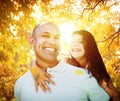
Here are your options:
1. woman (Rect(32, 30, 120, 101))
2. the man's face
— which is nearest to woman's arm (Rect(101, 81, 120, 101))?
woman (Rect(32, 30, 120, 101))

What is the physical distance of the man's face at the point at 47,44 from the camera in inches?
118

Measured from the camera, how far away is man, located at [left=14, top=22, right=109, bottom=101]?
9.23 feet

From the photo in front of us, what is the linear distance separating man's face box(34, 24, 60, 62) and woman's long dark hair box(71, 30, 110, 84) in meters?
0.38

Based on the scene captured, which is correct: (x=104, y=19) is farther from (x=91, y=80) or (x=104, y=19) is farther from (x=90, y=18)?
(x=91, y=80)

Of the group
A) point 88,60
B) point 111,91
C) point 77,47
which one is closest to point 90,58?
point 88,60

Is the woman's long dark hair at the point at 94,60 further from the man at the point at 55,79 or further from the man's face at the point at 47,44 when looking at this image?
the man's face at the point at 47,44

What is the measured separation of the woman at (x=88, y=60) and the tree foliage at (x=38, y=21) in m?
0.92

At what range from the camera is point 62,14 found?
8.71 metres

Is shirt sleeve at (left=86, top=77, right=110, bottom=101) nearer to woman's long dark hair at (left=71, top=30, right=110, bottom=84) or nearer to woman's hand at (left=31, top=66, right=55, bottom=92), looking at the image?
woman's long dark hair at (left=71, top=30, right=110, bottom=84)

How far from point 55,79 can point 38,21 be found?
3.39 m

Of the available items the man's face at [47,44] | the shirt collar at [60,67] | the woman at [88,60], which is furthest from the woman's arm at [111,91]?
the man's face at [47,44]

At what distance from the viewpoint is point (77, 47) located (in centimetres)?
350

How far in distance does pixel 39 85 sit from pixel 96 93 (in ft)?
1.75

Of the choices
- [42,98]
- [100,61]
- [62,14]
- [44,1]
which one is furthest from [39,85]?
[62,14]
